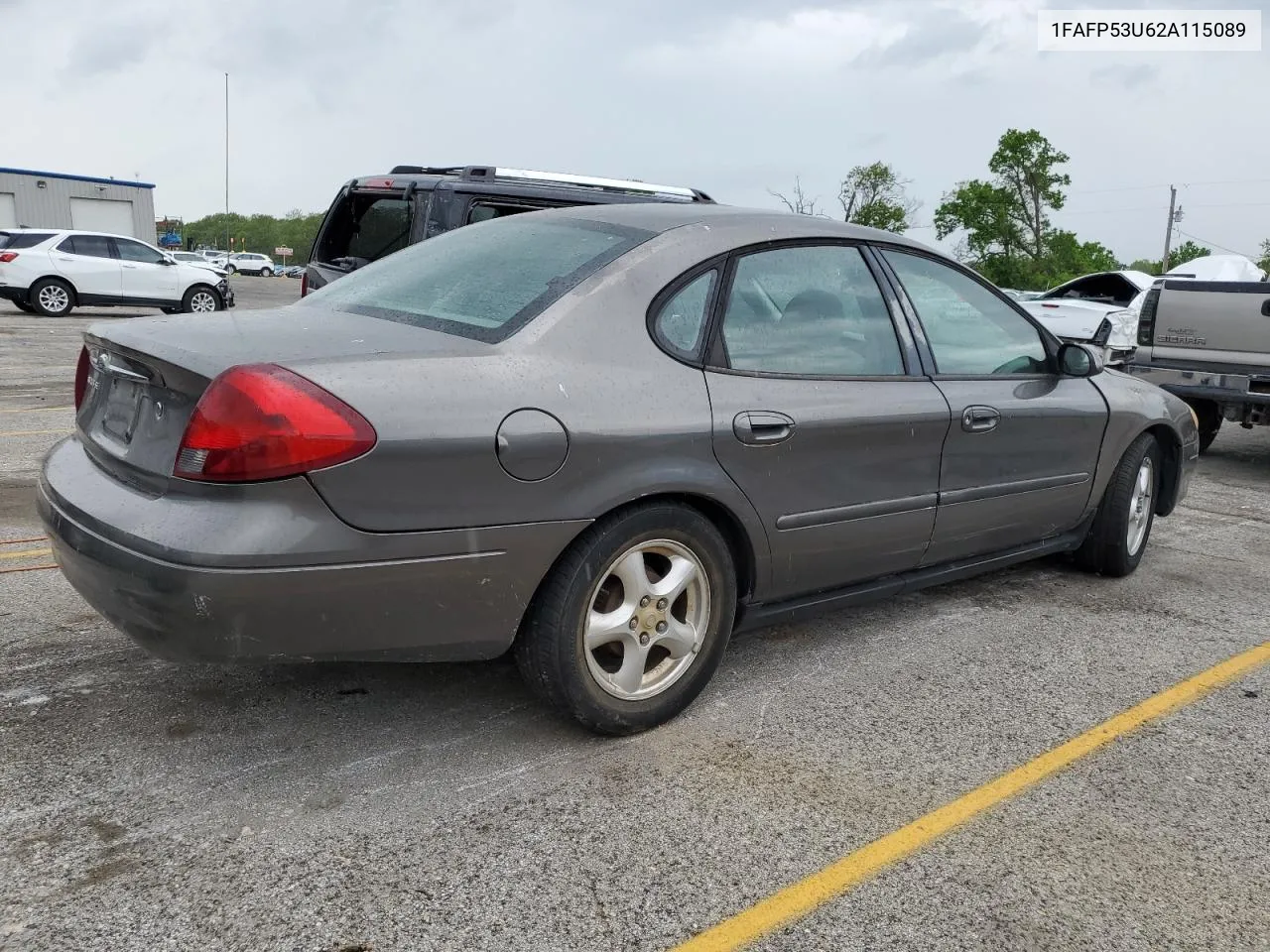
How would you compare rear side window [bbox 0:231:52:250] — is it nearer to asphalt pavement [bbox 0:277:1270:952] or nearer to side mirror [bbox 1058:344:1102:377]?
asphalt pavement [bbox 0:277:1270:952]

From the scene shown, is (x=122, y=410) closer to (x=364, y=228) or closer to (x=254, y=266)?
(x=364, y=228)

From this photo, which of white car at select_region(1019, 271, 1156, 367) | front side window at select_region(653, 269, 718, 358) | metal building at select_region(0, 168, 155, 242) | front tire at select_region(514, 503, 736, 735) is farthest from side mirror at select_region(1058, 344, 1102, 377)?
metal building at select_region(0, 168, 155, 242)

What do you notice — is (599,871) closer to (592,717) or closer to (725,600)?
(592,717)

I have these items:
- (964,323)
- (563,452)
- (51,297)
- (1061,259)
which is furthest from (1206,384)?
(1061,259)

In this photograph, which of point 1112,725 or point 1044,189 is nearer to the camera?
point 1112,725

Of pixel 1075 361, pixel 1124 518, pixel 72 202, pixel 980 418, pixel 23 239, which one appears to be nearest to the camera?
pixel 980 418

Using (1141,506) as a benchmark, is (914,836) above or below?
below

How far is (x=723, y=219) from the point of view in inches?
137

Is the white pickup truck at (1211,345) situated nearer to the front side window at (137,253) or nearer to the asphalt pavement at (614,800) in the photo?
the asphalt pavement at (614,800)

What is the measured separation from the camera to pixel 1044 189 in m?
53.6

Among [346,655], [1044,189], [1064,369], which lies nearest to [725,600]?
[346,655]

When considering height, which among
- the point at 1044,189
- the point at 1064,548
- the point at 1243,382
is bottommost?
the point at 1064,548

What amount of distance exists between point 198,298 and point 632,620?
777 inches

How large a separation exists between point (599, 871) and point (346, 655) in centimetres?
80
